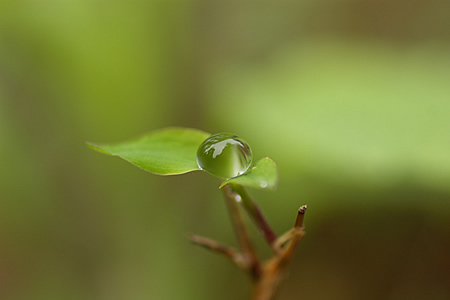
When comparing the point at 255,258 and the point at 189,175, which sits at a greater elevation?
the point at 189,175

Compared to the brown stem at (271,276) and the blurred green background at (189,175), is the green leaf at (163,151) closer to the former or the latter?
the brown stem at (271,276)

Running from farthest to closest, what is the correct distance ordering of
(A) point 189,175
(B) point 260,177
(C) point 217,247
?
(A) point 189,175 < (C) point 217,247 < (B) point 260,177

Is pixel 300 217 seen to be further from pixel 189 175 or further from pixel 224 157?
pixel 189 175

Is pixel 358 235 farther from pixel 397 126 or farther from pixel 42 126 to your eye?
pixel 42 126

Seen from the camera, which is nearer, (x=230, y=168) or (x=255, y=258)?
(x=230, y=168)

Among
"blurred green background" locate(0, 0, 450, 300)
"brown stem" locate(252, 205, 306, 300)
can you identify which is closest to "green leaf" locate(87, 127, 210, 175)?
"brown stem" locate(252, 205, 306, 300)

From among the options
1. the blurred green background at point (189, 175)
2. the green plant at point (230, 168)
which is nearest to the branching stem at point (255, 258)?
the green plant at point (230, 168)

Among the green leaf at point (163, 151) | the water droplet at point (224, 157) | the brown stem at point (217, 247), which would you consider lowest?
the brown stem at point (217, 247)

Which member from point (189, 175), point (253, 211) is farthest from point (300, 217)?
point (189, 175)

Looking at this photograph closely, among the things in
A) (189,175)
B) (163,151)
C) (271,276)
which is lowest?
(271,276)
